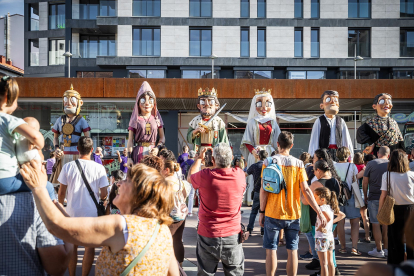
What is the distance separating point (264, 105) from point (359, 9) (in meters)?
23.2

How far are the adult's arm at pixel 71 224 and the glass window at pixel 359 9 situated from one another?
91.5 ft

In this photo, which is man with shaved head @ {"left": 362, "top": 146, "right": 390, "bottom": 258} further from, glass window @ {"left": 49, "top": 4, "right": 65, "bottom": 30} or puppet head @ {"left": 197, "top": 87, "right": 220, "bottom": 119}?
glass window @ {"left": 49, "top": 4, "right": 65, "bottom": 30}

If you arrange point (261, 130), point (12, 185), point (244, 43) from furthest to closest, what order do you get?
point (244, 43) < point (261, 130) < point (12, 185)

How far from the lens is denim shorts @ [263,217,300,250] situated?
13.3 ft

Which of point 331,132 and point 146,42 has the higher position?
point 146,42

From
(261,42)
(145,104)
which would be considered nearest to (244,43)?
(261,42)

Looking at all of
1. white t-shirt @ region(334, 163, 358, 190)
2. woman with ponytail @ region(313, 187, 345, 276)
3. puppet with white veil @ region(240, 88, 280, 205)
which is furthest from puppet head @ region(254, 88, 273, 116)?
woman with ponytail @ region(313, 187, 345, 276)

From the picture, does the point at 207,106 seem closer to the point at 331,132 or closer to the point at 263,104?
the point at 263,104

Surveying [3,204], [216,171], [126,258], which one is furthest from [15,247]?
[216,171]

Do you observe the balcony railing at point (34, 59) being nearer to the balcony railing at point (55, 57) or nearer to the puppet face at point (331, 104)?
the balcony railing at point (55, 57)

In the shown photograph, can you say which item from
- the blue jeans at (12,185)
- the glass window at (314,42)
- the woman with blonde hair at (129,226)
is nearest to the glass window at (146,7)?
the glass window at (314,42)

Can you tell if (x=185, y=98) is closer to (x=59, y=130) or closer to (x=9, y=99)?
(x=59, y=130)

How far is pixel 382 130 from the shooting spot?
20.1 ft

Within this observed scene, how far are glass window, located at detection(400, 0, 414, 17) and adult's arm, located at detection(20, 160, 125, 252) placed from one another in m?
29.6
